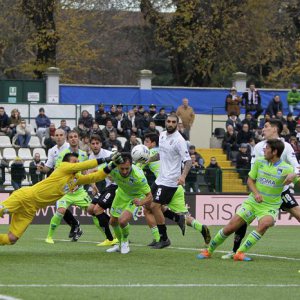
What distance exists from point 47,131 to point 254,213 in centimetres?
→ 1963

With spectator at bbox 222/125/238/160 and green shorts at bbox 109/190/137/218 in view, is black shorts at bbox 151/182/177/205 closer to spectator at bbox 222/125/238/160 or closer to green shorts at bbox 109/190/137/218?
green shorts at bbox 109/190/137/218

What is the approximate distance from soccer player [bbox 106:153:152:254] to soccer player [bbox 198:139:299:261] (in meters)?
1.82

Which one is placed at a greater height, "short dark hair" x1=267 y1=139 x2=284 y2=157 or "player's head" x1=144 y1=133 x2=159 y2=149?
"short dark hair" x1=267 y1=139 x2=284 y2=157

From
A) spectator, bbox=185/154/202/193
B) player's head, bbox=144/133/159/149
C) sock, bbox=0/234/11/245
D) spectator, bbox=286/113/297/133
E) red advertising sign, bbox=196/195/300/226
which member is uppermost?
player's head, bbox=144/133/159/149

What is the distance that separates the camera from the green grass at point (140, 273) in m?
11.2

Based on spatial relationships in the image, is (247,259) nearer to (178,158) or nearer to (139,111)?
(178,158)

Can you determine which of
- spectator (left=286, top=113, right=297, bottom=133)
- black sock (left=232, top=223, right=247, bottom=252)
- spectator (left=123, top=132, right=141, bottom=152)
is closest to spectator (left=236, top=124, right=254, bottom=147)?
spectator (left=286, top=113, right=297, bottom=133)

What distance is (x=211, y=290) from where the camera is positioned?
38.0 ft

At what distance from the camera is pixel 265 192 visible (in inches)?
565

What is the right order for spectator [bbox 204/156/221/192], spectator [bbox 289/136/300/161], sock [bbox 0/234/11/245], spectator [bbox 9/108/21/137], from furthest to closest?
spectator [bbox 9/108/21/137] < spectator [bbox 289/136/300/161] < spectator [bbox 204/156/221/192] < sock [bbox 0/234/11/245]

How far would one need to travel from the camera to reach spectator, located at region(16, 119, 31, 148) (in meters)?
33.0

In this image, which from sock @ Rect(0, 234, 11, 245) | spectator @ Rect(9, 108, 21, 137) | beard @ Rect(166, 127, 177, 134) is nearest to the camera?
sock @ Rect(0, 234, 11, 245)

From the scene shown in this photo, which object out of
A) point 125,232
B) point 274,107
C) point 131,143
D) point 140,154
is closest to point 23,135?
point 131,143

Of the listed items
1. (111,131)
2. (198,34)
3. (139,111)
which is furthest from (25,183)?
(198,34)
